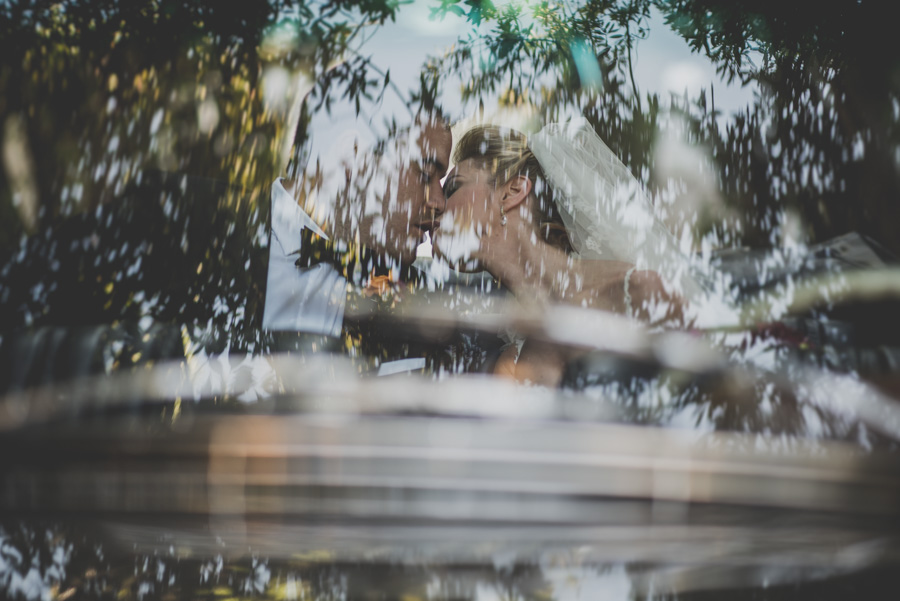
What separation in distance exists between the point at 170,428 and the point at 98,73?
0.61 meters

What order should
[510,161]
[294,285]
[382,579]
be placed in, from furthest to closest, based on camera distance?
[510,161] < [294,285] < [382,579]

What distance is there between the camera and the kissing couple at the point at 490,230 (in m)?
1.11

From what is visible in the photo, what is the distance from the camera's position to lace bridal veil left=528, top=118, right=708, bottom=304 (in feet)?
3.67

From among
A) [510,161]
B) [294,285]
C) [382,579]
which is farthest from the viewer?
[510,161]

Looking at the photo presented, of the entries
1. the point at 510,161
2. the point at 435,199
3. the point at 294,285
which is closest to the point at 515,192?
the point at 510,161

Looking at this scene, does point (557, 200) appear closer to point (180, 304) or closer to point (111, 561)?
point (180, 304)

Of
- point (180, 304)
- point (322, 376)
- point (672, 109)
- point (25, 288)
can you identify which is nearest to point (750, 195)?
point (672, 109)

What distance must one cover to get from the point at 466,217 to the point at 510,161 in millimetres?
146

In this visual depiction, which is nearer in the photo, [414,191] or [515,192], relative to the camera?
[414,191]

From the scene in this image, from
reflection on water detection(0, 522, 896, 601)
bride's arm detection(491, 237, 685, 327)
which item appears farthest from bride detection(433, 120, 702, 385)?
reflection on water detection(0, 522, 896, 601)

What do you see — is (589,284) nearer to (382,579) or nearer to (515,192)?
(515,192)

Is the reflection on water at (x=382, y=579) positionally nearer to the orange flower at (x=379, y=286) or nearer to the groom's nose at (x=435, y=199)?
the orange flower at (x=379, y=286)

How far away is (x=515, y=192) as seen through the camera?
1324 mm

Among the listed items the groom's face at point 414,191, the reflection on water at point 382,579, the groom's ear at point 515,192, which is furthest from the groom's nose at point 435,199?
the reflection on water at point 382,579
